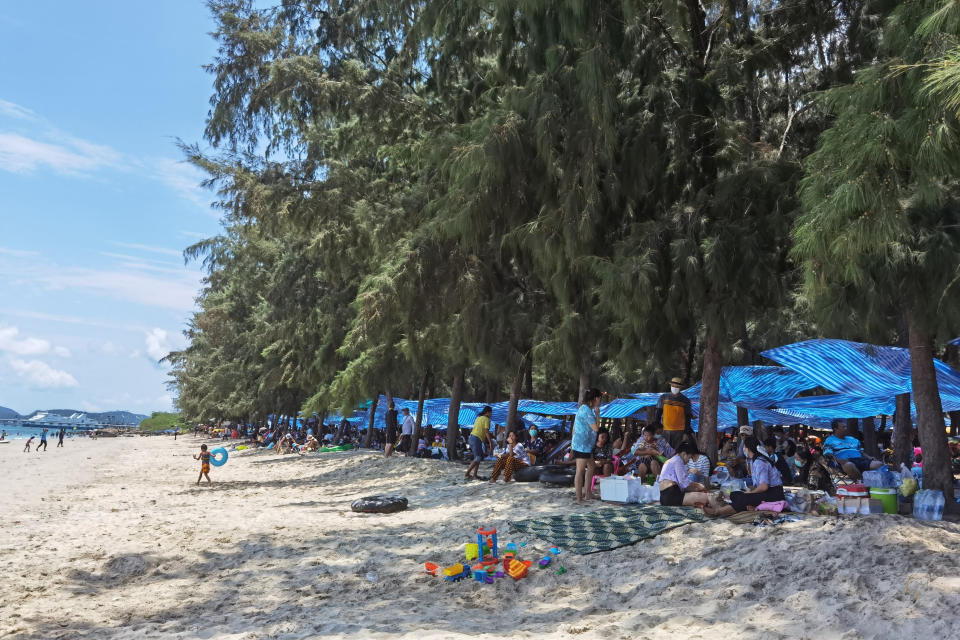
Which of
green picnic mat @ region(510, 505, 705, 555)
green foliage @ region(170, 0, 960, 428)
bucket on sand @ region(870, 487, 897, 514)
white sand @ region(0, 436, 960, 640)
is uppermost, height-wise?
green foliage @ region(170, 0, 960, 428)

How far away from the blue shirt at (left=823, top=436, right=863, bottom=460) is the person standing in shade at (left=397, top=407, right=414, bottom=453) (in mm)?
12381

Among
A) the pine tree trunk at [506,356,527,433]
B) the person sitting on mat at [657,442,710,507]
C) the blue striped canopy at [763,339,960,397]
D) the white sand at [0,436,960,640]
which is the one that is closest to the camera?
the white sand at [0,436,960,640]

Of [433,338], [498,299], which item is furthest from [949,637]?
[433,338]

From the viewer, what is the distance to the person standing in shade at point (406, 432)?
77.5ft

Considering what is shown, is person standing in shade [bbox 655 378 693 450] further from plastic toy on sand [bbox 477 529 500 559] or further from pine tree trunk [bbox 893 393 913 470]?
pine tree trunk [bbox 893 393 913 470]

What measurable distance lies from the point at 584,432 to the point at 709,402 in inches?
113

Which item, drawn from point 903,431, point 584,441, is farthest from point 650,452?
point 903,431

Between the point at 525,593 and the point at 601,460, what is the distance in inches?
251

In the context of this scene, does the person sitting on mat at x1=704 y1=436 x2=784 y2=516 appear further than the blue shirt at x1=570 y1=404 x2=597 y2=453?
No

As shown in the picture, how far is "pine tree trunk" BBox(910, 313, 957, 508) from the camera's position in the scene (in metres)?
9.23

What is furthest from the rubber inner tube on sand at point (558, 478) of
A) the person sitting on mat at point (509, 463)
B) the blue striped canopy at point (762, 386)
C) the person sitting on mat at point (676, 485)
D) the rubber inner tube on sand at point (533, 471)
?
the blue striped canopy at point (762, 386)

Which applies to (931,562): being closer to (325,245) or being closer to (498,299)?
(498,299)

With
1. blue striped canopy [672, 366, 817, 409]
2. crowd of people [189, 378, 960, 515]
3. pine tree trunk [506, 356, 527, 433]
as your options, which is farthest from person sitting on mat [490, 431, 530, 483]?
blue striped canopy [672, 366, 817, 409]

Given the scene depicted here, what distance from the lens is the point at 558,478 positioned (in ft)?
42.4
